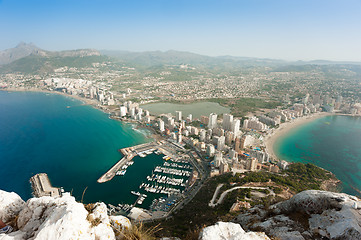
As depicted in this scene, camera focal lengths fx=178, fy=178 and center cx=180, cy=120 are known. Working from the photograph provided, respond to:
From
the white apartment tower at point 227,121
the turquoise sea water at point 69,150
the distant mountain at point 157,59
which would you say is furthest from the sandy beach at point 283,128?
the distant mountain at point 157,59

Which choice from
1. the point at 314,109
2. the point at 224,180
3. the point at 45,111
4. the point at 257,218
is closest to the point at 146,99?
the point at 45,111

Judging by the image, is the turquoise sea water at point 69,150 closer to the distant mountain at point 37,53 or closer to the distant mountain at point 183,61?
the distant mountain at point 37,53

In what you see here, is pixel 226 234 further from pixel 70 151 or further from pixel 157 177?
pixel 70 151

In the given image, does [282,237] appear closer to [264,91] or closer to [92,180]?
[92,180]

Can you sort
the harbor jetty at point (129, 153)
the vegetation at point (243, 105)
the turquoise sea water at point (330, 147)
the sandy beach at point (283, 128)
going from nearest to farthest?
the harbor jetty at point (129, 153) → the turquoise sea water at point (330, 147) → the sandy beach at point (283, 128) → the vegetation at point (243, 105)

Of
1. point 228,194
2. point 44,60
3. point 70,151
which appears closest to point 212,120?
point 228,194

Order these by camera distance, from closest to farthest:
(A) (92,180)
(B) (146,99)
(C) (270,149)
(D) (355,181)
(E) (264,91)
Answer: (A) (92,180) → (D) (355,181) → (C) (270,149) → (B) (146,99) → (E) (264,91)
